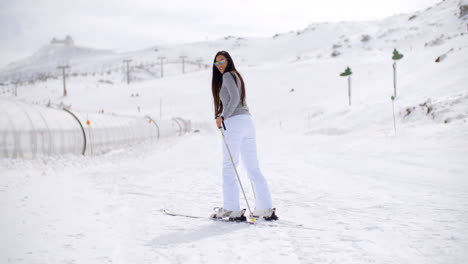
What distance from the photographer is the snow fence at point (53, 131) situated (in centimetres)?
976

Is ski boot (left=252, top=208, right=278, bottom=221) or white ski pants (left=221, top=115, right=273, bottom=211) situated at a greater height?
white ski pants (left=221, top=115, right=273, bottom=211)

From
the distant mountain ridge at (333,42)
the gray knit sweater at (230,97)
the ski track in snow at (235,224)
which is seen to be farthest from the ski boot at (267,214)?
the distant mountain ridge at (333,42)

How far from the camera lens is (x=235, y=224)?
405cm

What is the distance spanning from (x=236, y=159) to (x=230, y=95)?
83 centimetres

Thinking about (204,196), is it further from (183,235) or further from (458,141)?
(458,141)

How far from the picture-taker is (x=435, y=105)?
16.2m

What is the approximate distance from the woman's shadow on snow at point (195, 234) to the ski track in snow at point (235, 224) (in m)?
0.01

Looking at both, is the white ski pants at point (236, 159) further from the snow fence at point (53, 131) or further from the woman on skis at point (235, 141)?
the snow fence at point (53, 131)

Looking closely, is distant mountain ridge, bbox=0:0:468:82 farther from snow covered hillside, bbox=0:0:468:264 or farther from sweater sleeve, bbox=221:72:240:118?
sweater sleeve, bbox=221:72:240:118

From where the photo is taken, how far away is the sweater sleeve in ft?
13.0

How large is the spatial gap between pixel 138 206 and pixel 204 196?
126 centimetres

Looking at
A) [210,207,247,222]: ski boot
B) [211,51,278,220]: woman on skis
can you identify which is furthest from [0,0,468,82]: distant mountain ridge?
[210,207,247,222]: ski boot

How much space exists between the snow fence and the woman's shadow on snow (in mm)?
8257

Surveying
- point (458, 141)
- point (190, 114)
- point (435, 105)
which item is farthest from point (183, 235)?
point (190, 114)
